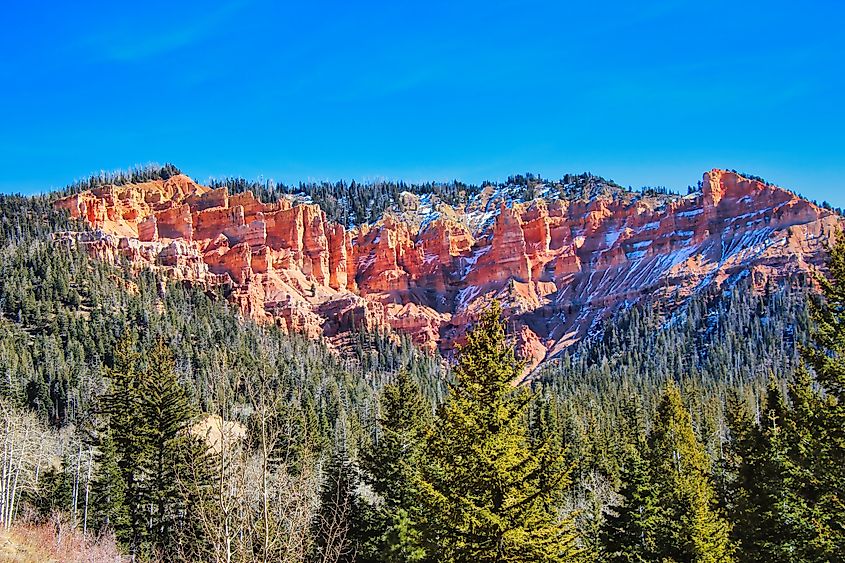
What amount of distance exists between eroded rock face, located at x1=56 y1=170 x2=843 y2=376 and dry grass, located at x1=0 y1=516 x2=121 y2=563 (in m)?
116

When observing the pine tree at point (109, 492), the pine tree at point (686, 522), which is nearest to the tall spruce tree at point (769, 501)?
the pine tree at point (686, 522)

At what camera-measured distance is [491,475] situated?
629 inches

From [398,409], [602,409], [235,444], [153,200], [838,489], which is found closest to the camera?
[235,444]

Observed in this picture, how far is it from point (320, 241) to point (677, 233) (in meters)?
89.5

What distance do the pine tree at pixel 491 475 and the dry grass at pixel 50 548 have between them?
437 inches

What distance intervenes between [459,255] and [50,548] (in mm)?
179321

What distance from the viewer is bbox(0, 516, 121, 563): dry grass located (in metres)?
19.4

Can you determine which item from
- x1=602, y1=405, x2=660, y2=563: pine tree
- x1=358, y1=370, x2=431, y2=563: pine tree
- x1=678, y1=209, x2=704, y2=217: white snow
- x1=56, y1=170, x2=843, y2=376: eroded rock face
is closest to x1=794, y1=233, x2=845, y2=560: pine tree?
x1=602, y1=405, x2=660, y2=563: pine tree

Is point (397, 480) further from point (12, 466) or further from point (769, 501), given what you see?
point (12, 466)

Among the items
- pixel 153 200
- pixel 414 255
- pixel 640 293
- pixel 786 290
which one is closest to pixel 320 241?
pixel 414 255

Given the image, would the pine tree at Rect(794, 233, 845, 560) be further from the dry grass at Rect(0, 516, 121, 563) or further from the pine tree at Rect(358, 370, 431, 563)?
the dry grass at Rect(0, 516, 121, 563)

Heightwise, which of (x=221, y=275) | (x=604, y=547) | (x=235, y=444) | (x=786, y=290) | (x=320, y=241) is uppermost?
(x=320, y=241)

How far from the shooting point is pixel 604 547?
28969 millimetres

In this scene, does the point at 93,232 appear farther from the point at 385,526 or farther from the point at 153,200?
the point at 385,526
